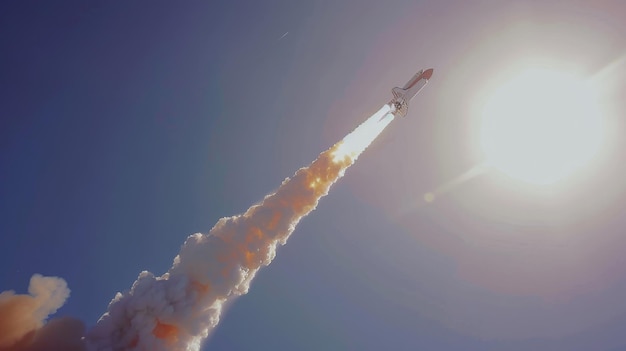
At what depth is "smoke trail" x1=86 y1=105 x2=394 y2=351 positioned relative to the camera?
4794cm

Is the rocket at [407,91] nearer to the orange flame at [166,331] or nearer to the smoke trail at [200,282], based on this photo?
the smoke trail at [200,282]

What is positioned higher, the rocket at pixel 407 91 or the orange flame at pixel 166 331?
the rocket at pixel 407 91

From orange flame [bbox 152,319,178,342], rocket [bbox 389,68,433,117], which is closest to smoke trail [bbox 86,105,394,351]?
orange flame [bbox 152,319,178,342]

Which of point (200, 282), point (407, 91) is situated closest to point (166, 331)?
point (200, 282)

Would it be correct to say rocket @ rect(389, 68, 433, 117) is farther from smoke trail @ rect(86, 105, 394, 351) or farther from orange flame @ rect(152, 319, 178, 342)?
orange flame @ rect(152, 319, 178, 342)

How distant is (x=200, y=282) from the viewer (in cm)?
4931

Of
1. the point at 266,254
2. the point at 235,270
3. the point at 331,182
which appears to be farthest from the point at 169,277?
the point at 331,182

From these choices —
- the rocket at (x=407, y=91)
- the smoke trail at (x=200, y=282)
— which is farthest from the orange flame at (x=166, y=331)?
the rocket at (x=407, y=91)

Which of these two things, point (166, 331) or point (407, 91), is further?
point (407, 91)

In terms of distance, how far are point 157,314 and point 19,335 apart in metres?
13.9

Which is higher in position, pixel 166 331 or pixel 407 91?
pixel 407 91

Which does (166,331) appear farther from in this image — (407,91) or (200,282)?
(407,91)

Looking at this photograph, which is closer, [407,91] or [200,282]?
[200,282]

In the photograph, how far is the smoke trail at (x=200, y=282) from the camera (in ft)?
157
